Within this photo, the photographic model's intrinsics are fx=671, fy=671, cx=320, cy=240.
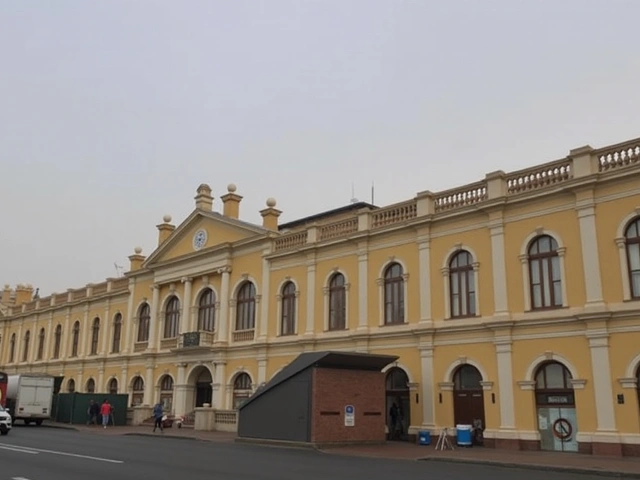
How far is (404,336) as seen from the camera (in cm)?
2798

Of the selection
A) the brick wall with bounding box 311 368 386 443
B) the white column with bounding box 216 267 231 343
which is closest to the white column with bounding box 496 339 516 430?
the brick wall with bounding box 311 368 386 443

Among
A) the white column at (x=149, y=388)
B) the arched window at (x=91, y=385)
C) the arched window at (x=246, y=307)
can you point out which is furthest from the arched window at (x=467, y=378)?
the arched window at (x=91, y=385)

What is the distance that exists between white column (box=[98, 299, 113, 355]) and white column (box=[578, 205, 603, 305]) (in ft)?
113

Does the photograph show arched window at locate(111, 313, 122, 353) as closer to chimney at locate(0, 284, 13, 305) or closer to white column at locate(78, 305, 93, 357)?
white column at locate(78, 305, 93, 357)

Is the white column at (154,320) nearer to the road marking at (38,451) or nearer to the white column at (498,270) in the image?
the road marking at (38,451)

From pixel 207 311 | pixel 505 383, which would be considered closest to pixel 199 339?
pixel 207 311

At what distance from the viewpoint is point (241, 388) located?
1398 inches

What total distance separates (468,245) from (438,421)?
22.8ft

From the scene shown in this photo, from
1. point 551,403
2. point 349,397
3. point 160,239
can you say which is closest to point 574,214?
point 551,403

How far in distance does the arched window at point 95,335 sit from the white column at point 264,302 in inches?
738

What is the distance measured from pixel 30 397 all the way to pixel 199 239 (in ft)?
43.1

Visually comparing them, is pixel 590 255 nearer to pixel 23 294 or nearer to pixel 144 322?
pixel 144 322

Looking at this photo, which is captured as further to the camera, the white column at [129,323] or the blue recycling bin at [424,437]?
the white column at [129,323]

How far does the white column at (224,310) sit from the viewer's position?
36469 mm
